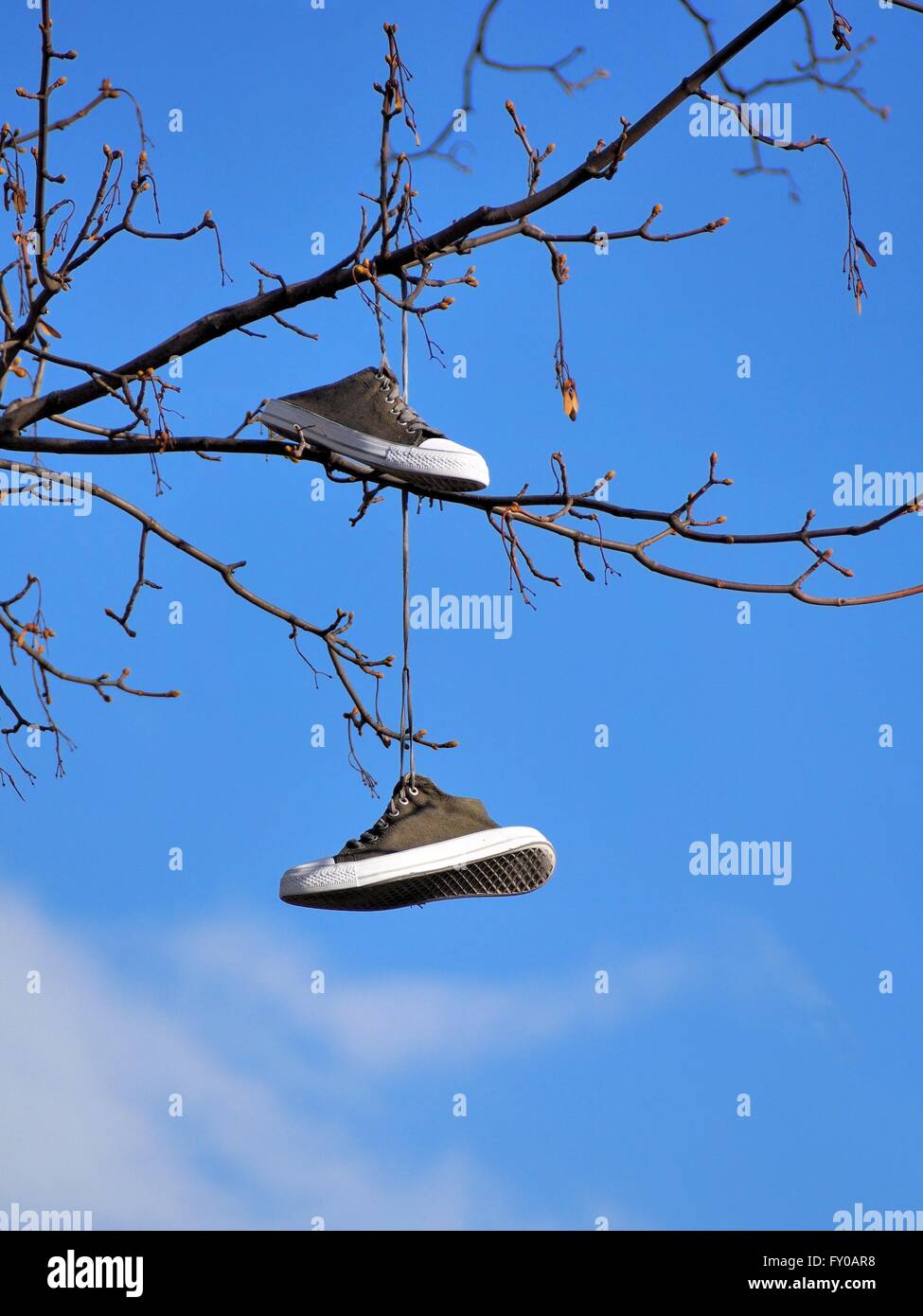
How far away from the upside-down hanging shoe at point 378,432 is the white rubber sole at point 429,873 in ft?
2.90

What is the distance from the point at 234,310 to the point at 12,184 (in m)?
0.78

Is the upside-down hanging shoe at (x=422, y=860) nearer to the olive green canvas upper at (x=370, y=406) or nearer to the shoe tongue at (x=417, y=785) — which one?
the shoe tongue at (x=417, y=785)

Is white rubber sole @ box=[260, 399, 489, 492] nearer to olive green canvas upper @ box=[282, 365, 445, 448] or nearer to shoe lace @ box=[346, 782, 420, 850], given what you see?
olive green canvas upper @ box=[282, 365, 445, 448]

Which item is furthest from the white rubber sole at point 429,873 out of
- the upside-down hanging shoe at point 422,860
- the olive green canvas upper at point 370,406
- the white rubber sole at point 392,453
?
the olive green canvas upper at point 370,406

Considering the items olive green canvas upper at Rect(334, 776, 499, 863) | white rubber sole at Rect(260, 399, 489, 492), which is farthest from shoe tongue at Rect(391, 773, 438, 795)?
white rubber sole at Rect(260, 399, 489, 492)

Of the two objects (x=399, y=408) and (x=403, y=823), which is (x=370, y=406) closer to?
(x=399, y=408)

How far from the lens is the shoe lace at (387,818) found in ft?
11.1

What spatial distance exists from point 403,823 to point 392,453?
3.03 feet

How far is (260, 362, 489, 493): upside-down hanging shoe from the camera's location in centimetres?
360

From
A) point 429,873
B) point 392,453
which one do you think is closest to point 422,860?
point 429,873

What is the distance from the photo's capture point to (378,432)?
3.71 m

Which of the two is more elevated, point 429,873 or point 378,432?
point 378,432
